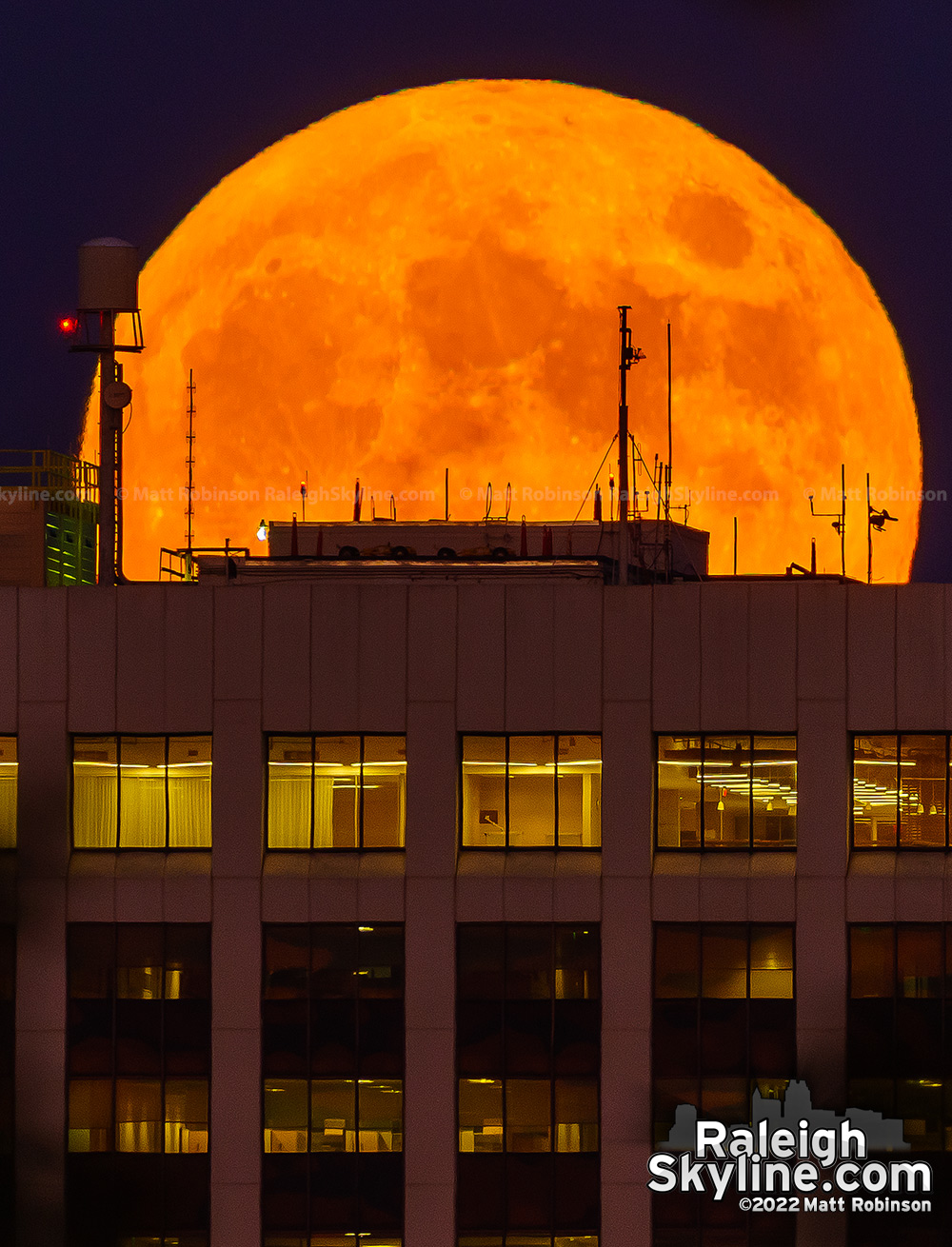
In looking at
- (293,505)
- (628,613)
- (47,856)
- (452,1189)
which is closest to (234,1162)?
(452,1189)

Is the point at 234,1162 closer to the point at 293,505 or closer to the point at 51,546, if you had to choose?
the point at 51,546

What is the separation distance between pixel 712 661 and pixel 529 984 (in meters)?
9.88

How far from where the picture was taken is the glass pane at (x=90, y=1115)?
2313 inches

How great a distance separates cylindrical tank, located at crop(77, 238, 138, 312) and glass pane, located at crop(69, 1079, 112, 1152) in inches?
1035

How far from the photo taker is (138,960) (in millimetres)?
59000

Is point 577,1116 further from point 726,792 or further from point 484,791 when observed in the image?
point 726,792

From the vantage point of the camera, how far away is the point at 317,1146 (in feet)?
192

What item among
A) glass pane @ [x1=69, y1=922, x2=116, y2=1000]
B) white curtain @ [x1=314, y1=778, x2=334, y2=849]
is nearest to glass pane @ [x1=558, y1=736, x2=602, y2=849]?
white curtain @ [x1=314, y1=778, x2=334, y2=849]

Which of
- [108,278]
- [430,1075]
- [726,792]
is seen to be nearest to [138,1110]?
[430,1075]

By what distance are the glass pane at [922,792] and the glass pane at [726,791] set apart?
418 cm

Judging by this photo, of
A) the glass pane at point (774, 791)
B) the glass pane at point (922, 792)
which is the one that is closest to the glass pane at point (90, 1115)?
the glass pane at point (774, 791)

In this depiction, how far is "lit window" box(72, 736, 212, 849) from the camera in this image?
59.8 metres

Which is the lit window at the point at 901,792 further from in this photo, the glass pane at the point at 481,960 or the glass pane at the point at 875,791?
the glass pane at the point at 481,960

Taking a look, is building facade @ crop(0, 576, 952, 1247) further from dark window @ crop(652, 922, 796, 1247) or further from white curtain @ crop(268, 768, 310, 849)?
white curtain @ crop(268, 768, 310, 849)
